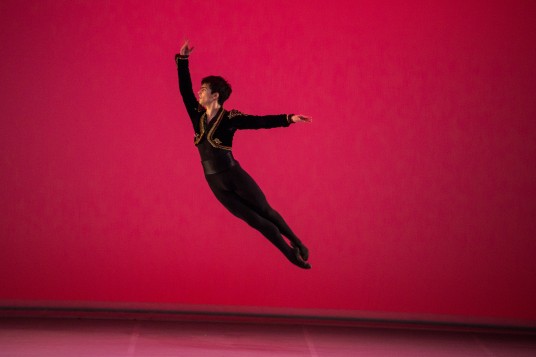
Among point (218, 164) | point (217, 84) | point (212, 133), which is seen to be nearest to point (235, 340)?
point (218, 164)

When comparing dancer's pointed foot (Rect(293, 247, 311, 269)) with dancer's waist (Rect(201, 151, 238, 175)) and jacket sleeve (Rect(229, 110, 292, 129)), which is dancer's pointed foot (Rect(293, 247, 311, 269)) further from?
jacket sleeve (Rect(229, 110, 292, 129))

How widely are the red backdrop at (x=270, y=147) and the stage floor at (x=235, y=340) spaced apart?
27 cm

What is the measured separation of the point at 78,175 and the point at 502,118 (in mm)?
3313

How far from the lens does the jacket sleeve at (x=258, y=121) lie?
14.0 ft

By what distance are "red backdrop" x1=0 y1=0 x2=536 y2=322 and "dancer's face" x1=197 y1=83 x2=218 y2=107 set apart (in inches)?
54.3

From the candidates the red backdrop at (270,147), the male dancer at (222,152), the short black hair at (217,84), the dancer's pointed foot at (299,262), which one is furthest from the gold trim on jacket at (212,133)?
the red backdrop at (270,147)

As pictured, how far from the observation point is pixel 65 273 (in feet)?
19.5

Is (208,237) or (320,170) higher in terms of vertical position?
(320,170)

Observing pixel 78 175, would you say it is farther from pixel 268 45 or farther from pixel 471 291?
pixel 471 291

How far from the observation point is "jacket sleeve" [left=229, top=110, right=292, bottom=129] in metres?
4.27

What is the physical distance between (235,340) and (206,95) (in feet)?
6.34

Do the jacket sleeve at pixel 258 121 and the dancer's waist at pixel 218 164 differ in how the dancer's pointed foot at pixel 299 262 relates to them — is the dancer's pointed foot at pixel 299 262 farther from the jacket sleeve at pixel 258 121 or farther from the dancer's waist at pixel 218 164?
the jacket sleeve at pixel 258 121

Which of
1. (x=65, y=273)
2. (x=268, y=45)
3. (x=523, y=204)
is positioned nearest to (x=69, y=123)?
(x=65, y=273)

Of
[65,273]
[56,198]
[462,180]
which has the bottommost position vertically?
[65,273]
